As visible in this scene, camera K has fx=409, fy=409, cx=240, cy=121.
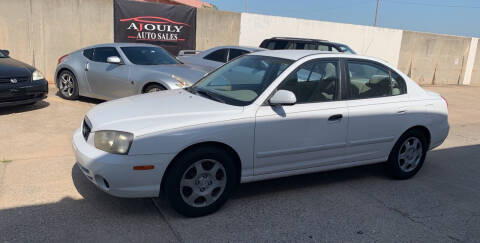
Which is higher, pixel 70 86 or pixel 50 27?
pixel 50 27

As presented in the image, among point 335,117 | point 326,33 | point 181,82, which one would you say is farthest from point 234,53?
point 326,33

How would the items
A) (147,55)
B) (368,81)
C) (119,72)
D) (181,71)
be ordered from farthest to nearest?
(147,55) → (119,72) → (181,71) → (368,81)

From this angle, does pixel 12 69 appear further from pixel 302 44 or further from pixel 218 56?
pixel 302 44

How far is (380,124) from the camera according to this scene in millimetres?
4820

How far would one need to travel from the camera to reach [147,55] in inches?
337

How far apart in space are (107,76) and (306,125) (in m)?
5.34

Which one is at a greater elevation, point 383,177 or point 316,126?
point 316,126

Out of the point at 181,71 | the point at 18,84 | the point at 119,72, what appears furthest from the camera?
the point at 119,72

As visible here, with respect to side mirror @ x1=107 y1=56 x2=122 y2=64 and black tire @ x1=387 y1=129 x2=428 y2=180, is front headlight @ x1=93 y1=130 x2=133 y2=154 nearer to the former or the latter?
black tire @ x1=387 y1=129 x2=428 y2=180

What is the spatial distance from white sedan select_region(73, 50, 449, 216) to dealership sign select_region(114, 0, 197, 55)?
795 centimetres

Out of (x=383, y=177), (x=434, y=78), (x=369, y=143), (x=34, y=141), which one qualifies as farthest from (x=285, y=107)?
(x=434, y=78)

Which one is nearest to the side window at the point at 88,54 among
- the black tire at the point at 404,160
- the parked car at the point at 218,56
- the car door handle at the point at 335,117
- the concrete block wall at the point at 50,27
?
the parked car at the point at 218,56

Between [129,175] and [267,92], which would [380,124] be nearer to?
[267,92]

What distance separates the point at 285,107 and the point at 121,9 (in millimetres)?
9205
